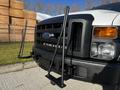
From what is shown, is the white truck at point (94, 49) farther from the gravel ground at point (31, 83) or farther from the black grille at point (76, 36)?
the gravel ground at point (31, 83)

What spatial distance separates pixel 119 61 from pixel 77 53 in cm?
62

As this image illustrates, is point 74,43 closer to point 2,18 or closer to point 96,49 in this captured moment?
point 96,49

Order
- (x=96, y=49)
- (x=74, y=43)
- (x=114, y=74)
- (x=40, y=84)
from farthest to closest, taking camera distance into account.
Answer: (x=40, y=84)
(x=74, y=43)
(x=96, y=49)
(x=114, y=74)

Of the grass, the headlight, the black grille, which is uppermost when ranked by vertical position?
the black grille

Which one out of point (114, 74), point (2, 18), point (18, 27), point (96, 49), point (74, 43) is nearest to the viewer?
point (114, 74)

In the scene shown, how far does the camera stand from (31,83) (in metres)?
A: 4.34

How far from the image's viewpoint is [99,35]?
117 inches

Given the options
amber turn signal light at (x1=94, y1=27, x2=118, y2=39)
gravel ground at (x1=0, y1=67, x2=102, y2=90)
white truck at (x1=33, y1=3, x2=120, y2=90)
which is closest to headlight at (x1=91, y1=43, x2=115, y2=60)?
white truck at (x1=33, y1=3, x2=120, y2=90)

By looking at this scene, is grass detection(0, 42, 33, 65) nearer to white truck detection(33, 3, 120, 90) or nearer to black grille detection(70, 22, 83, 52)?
white truck detection(33, 3, 120, 90)

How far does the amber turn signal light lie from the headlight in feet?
0.36

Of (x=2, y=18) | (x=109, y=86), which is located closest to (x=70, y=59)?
(x=109, y=86)

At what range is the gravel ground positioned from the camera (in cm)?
408

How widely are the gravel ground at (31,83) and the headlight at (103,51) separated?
1.25 metres

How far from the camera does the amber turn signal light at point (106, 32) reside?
286 centimetres
